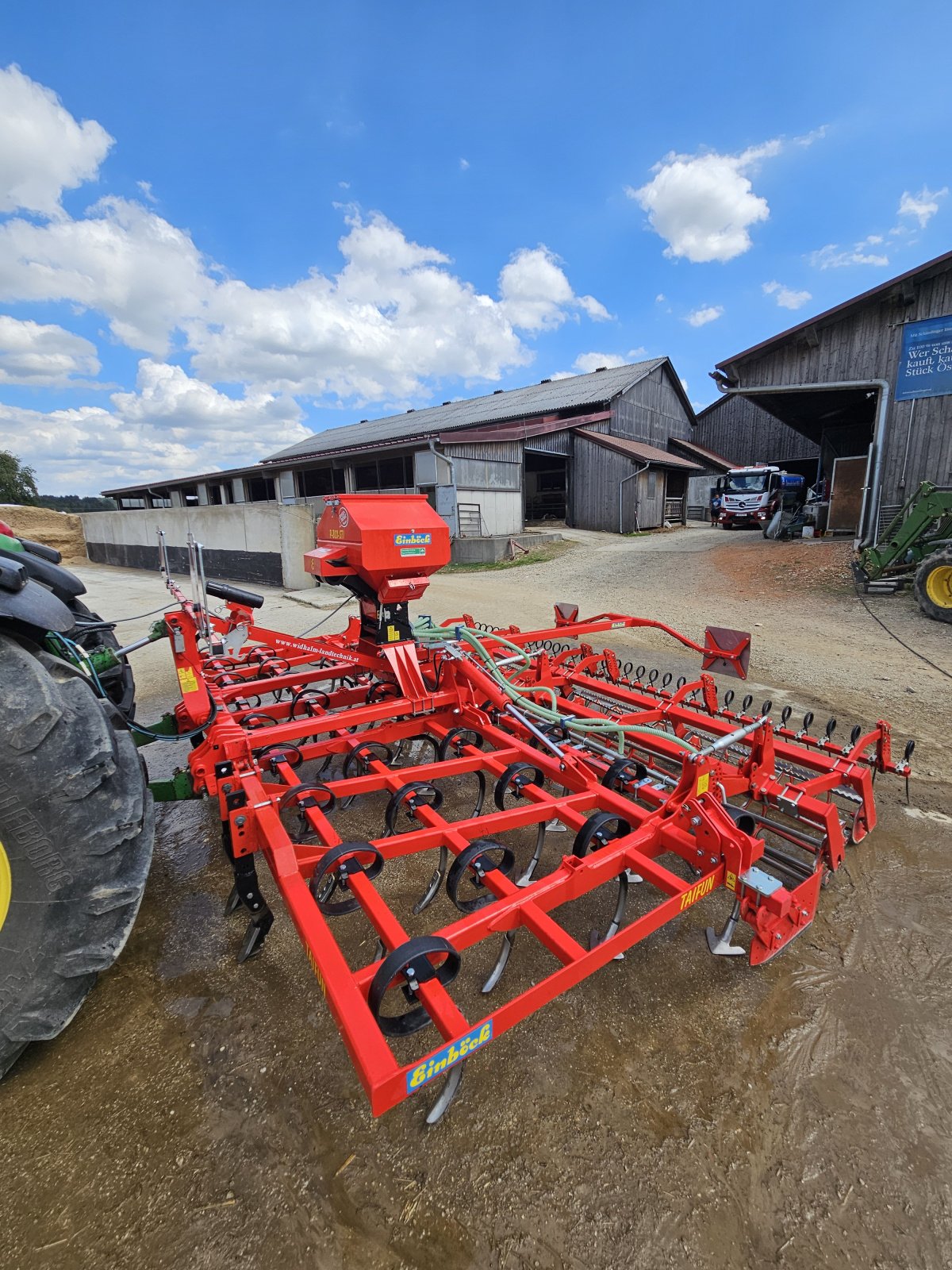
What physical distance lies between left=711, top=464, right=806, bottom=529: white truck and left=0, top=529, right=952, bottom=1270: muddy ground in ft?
69.7

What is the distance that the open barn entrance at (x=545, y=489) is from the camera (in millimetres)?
26531

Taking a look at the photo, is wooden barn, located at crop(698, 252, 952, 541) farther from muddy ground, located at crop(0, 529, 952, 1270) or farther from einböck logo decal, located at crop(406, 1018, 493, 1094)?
einböck logo decal, located at crop(406, 1018, 493, 1094)

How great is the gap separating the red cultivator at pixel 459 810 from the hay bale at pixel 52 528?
23807 mm

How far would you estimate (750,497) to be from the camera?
2120cm

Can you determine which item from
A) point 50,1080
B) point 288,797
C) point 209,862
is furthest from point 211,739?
point 50,1080

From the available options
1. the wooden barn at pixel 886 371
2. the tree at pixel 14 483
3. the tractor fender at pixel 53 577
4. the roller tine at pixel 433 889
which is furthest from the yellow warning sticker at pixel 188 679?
the tree at pixel 14 483

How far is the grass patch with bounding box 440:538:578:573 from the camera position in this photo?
16.0m

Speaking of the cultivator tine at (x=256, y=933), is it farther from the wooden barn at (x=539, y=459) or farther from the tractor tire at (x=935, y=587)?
the wooden barn at (x=539, y=459)

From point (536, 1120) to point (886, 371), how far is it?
1356 centimetres

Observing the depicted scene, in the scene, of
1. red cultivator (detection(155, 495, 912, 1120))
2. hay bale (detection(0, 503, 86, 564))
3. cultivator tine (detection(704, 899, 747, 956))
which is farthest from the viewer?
hay bale (detection(0, 503, 86, 564))

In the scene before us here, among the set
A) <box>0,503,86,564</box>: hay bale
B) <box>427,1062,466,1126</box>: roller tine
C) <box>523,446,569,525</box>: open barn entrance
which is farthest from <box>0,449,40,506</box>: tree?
<box>427,1062,466,1126</box>: roller tine

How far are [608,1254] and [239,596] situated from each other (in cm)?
343

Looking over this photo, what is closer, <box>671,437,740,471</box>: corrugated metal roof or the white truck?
the white truck

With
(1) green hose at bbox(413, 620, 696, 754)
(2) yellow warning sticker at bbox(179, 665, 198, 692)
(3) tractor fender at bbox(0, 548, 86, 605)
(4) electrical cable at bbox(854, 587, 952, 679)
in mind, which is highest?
(3) tractor fender at bbox(0, 548, 86, 605)
